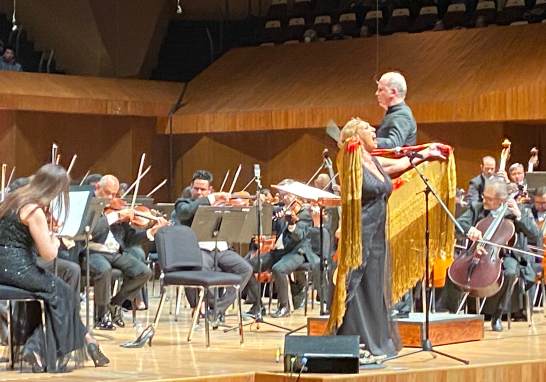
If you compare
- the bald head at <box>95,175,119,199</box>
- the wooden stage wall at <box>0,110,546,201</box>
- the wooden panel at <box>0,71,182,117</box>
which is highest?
the wooden panel at <box>0,71,182,117</box>

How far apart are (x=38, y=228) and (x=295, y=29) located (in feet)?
29.6

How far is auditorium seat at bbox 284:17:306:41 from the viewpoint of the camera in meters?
14.2

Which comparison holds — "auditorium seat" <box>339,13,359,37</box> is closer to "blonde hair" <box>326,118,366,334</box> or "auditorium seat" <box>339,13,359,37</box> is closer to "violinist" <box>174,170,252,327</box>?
→ "violinist" <box>174,170,252,327</box>

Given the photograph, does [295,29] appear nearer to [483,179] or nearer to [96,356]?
[483,179]

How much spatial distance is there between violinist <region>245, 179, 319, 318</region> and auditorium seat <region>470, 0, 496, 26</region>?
4572 mm

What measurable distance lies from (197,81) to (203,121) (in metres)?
0.84

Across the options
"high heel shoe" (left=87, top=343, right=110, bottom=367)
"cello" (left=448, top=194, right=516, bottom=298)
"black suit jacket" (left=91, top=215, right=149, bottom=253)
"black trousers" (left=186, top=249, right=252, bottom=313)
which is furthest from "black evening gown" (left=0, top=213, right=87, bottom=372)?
"cello" (left=448, top=194, right=516, bottom=298)

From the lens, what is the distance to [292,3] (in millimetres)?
14961

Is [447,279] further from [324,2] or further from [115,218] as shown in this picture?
[324,2]

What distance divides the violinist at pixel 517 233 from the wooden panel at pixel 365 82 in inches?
130

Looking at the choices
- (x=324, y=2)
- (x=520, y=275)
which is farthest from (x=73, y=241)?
(x=324, y=2)

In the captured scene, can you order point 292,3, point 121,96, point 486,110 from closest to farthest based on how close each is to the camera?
point 486,110 → point 121,96 → point 292,3

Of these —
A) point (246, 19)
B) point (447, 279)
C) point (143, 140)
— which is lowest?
point (447, 279)

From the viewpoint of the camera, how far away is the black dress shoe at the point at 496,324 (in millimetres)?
7647
